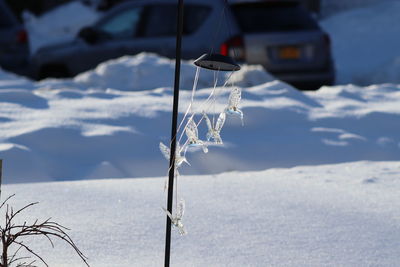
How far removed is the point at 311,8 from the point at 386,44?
467 cm

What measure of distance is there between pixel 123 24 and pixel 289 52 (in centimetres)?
206

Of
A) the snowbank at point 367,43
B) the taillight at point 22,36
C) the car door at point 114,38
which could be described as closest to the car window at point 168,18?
the car door at point 114,38

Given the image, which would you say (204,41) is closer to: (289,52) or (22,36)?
(289,52)

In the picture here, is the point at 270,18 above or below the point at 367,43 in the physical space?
above

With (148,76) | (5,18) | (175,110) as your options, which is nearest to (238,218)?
(175,110)

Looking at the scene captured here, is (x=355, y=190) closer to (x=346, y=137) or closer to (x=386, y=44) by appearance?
(x=346, y=137)

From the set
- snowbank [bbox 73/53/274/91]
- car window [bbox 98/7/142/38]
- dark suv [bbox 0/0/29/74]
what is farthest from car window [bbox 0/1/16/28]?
snowbank [bbox 73/53/274/91]

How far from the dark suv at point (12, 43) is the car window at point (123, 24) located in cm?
131

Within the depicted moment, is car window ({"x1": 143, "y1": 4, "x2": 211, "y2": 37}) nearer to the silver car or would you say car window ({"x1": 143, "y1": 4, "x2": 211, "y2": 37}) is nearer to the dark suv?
the silver car

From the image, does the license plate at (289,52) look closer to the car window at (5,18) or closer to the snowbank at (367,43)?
the snowbank at (367,43)

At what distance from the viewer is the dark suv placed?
10.2 metres

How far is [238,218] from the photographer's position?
3768 mm

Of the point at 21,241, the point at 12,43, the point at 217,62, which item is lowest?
the point at 21,241

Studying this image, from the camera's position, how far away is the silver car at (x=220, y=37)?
28.6 ft
